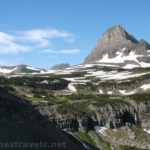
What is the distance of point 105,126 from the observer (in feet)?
504

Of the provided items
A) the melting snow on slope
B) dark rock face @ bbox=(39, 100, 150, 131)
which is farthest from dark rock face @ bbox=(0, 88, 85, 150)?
the melting snow on slope

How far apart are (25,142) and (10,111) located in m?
22.7

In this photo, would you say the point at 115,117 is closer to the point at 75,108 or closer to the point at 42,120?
the point at 75,108

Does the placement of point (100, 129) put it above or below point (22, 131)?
below

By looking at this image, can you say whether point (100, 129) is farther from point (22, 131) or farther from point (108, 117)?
point (22, 131)

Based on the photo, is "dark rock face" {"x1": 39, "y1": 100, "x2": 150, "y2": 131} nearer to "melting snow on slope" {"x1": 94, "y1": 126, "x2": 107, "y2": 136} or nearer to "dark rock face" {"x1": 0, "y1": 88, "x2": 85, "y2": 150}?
"melting snow on slope" {"x1": 94, "y1": 126, "x2": 107, "y2": 136}

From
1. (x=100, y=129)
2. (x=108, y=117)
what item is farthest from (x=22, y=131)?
(x=108, y=117)

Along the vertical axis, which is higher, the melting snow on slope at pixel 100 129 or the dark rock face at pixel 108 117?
the dark rock face at pixel 108 117

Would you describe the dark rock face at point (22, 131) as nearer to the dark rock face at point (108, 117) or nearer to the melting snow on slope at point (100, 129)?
the dark rock face at point (108, 117)

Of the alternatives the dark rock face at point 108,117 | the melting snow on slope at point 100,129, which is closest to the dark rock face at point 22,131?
the dark rock face at point 108,117

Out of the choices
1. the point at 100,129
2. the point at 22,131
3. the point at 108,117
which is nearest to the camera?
the point at 22,131

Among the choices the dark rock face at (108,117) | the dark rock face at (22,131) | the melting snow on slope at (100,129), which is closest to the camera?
the dark rock face at (22,131)

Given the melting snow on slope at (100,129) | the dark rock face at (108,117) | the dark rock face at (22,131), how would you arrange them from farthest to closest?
the melting snow on slope at (100,129) → the dark rock face at (108,117) → the dark rock face at (22,131)

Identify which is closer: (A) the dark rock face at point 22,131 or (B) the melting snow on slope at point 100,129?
(A) the dark rock face at point 22,131
